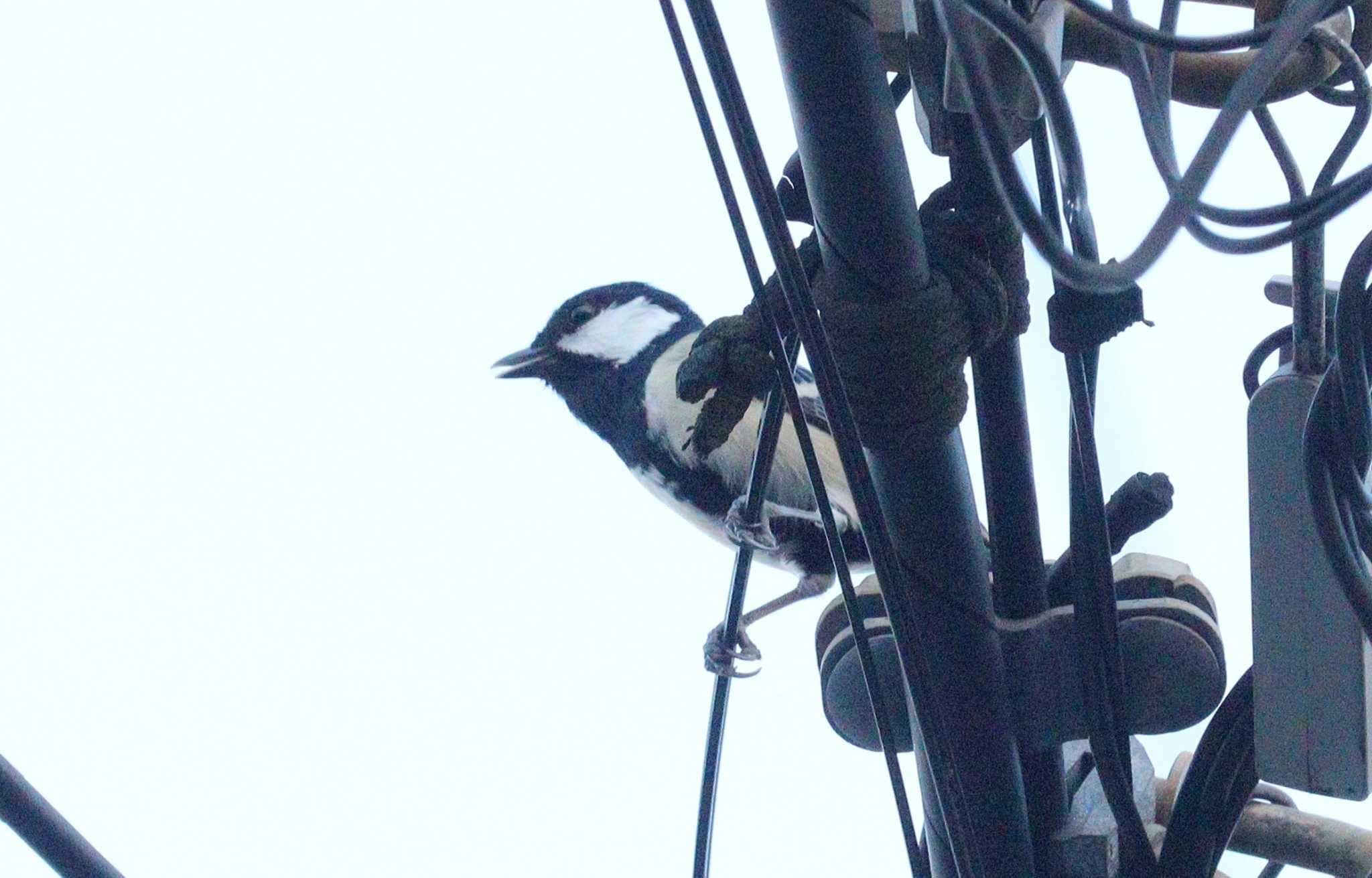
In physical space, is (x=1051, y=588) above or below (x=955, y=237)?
below

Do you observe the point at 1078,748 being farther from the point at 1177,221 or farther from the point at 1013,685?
the point at 1177,221

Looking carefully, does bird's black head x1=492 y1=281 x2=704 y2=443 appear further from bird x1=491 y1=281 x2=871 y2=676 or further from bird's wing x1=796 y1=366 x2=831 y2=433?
bird's wing x1=796 y1=366 x2=831 y2=433

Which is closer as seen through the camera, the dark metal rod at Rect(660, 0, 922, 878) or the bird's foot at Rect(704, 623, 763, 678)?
the dark metal rod at Rect(660, 0, 922, 878)

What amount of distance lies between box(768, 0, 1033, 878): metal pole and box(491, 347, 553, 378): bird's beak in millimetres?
1424

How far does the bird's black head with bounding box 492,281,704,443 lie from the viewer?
81.7 inches

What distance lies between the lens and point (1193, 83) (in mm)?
676

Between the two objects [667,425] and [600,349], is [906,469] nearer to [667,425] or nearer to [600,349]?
[667,425]

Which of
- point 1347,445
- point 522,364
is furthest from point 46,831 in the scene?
point 522,364

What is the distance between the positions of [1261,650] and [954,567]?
17 centimetres

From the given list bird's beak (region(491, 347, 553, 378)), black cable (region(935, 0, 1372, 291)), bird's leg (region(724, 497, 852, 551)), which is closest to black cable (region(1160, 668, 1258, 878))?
bird's leg (region(724, 497, 852, 551))

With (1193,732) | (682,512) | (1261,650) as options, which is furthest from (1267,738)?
(682,512)

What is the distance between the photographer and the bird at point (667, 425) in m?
1.86

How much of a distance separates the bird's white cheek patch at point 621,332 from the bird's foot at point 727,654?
0.65 m

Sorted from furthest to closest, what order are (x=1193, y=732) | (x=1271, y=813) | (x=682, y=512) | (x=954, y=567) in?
1. (x=682, y=512)
2. (x=1193, y=732)
3. (x=1271, y=813)
4. (x=954, y=567)
